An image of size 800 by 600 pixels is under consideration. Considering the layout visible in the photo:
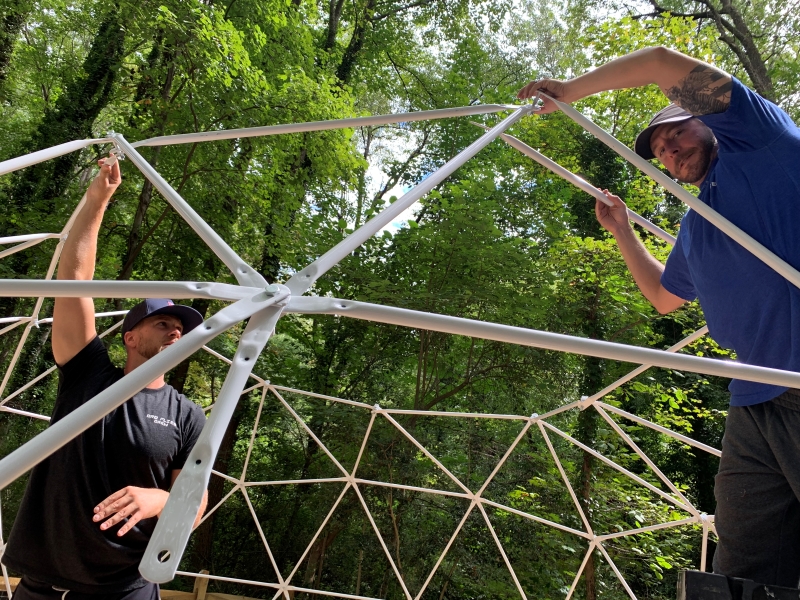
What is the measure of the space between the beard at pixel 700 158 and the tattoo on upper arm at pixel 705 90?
34 centimetres

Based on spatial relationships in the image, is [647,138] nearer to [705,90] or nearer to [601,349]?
[705,90]

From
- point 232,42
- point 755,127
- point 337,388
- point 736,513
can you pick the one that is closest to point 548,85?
point 755,127

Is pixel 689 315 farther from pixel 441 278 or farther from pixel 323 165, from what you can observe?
pixel 323 165

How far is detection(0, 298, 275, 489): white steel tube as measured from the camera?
3.43 ft

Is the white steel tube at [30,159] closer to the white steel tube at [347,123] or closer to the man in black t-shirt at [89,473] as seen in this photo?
the man in black t-shirt at [89,473]

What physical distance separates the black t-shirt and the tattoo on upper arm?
237 cm

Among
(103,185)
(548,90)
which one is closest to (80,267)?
(103,185)

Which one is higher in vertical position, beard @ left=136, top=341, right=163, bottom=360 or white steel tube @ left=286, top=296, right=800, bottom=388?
white steel tube @ left=286, top=296, right=800, bottom=388

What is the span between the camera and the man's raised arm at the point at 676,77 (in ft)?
5.97

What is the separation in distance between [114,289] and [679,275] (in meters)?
2.14

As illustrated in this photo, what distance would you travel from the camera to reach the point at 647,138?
234 cm

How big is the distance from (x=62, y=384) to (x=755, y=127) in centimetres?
279

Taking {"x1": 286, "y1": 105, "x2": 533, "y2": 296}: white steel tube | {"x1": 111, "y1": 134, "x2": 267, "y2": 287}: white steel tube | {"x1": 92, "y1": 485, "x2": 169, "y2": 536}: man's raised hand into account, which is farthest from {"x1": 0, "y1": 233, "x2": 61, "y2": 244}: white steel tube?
{"x1": 286, "y1": 105, "x2": 533, "y2": 296}: white steel tube

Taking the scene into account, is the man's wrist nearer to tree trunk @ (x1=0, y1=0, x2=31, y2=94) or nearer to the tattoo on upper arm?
the tattoo on upper arm
